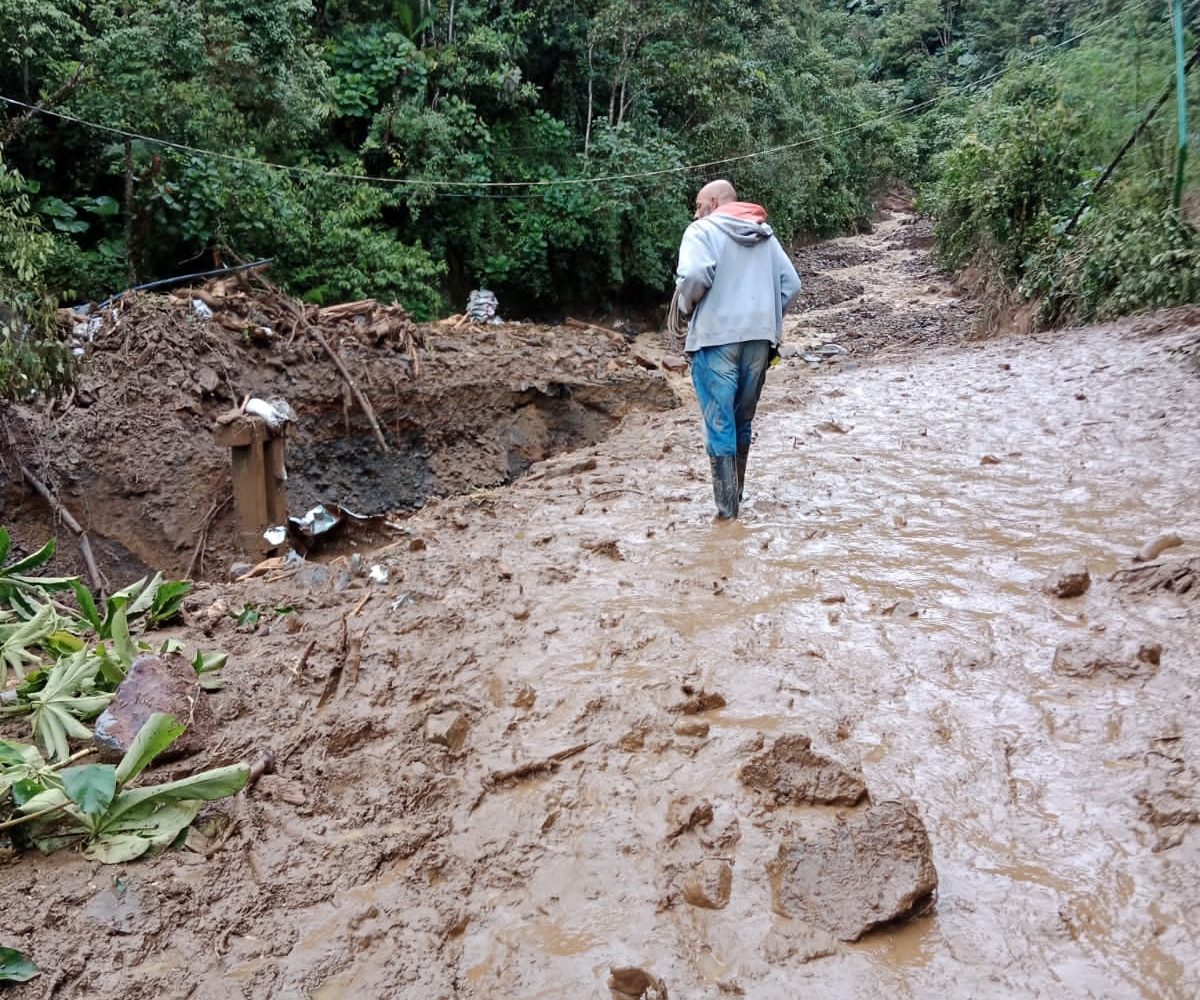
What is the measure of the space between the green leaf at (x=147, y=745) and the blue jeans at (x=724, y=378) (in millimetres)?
2879

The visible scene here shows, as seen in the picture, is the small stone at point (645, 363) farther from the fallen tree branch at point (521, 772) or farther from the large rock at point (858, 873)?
the large rock at point (858, 873)

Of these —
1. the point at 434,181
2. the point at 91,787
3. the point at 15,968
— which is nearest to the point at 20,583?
the point at 91,787

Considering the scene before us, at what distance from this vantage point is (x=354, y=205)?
1305 cm

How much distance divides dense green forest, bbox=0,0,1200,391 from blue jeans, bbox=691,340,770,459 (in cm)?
443

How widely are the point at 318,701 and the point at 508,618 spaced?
0.86 m

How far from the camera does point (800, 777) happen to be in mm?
2291

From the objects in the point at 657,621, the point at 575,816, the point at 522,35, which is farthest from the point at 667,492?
the point at 522,35

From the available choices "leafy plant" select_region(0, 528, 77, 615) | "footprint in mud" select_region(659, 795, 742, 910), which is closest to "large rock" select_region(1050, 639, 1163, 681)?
"footprint in mud" select_region(659, 795, 742, 910)

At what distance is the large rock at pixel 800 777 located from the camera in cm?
222

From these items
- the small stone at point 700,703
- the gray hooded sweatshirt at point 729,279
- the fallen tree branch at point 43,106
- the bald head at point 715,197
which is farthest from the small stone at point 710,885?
the fallen tree branch at point 43,106

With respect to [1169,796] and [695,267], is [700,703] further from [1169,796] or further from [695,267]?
[695,267]

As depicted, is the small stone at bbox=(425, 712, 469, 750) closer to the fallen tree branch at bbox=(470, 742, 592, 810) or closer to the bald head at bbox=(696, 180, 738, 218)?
the fallen tree branch at bbox=(470, 742, 592, 810)

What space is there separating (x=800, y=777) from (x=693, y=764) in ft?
1.03

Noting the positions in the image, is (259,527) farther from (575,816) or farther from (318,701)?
(575,816)
